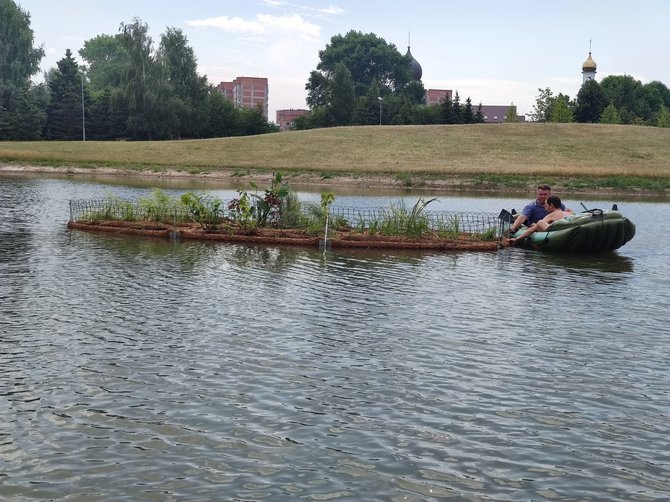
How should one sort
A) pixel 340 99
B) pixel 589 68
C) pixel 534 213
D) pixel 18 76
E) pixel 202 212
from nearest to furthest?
pixel 202 212
pixel 534 213
pixel 18 76
pixel 340 99
pixel 589 68

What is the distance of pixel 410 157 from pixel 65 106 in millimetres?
53751

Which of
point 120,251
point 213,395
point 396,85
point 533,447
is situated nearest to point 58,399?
point 213,395

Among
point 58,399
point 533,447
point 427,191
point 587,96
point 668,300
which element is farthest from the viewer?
point 587,96

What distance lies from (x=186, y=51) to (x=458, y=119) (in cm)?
4385

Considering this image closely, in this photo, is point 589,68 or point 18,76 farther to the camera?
point 589,68

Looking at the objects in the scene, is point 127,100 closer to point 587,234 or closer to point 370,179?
point 370,179

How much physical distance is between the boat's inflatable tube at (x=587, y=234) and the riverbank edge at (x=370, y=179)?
36790 millimetres

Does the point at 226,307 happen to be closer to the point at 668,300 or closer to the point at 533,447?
the point at 533,447

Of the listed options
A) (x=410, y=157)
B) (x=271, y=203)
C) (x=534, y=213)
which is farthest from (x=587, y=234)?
(x=410, y=157)

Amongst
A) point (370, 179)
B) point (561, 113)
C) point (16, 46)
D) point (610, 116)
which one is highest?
point (16, 46)

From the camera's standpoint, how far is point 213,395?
9.70 meters

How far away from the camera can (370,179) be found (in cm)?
6781

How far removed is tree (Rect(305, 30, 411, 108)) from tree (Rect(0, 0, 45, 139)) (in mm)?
76957

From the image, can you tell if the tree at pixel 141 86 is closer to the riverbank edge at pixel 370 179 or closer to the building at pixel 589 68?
the riverbank edge at pixel 370 179
